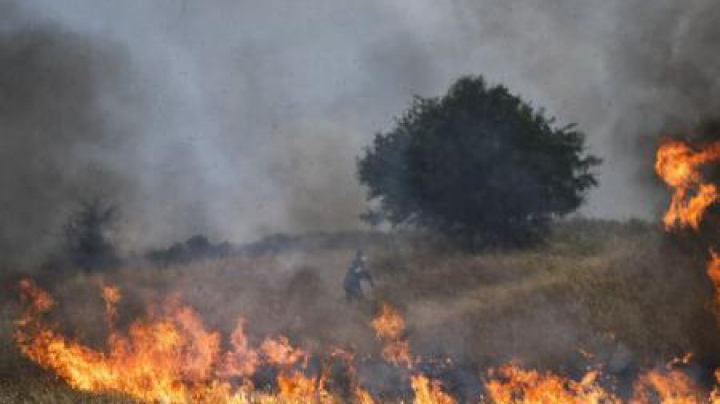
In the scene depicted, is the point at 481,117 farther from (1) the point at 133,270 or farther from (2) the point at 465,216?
(1) the point at 133,270

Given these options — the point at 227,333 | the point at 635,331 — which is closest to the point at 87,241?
the point at 227,333

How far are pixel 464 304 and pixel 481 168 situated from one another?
1336 cm

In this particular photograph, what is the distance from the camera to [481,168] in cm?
3183

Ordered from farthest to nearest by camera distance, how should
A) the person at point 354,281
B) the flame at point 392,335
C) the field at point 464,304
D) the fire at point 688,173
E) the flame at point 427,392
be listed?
the person at point 354,281 < the flame at point 392,335 < the field at point 464,304 < the flame at point 427,392 < the fire at point 688,173

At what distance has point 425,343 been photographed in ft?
54.9

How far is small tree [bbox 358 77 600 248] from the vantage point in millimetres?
31891

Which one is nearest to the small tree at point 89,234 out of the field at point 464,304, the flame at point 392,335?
the field at point 464,304

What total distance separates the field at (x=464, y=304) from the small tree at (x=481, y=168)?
3.02 metres

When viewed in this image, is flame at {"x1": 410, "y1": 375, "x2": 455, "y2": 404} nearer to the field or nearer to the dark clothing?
the field

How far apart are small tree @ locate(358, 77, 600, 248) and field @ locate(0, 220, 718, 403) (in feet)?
9.90

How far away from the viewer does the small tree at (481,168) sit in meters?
31.9

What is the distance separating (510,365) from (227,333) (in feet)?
24.9

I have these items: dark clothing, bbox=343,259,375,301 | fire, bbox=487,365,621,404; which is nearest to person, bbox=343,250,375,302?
dark clothing, bbox=343,259,375,301

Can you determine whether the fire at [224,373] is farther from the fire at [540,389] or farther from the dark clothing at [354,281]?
the dark clothing at [354,281]
